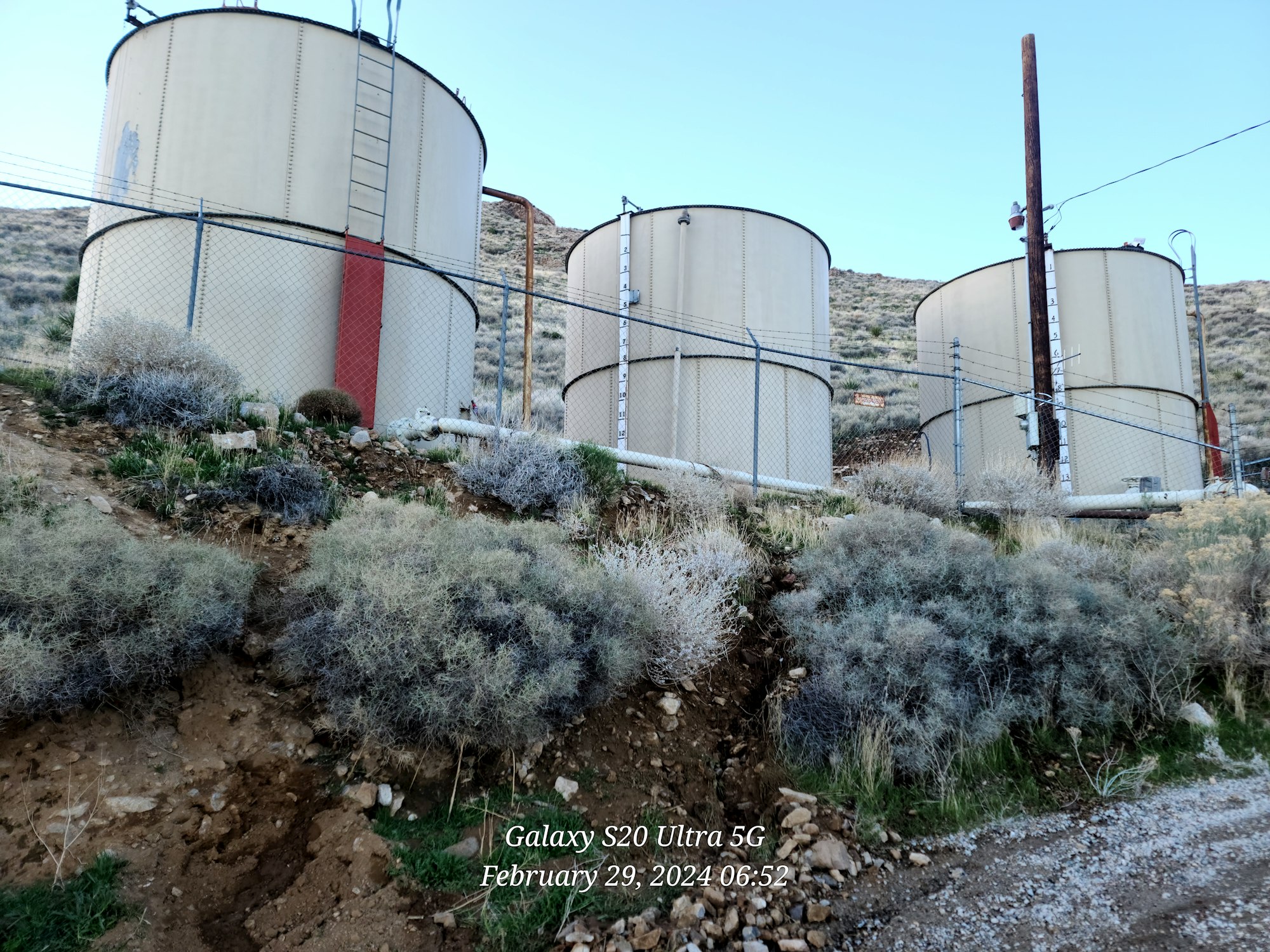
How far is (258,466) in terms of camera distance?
22.1ft

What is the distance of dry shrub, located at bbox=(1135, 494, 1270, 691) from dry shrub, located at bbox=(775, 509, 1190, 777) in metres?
0.29

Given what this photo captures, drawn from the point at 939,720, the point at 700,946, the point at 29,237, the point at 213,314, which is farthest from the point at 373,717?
the point at 29,237

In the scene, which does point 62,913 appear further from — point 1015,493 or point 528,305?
point 1015,493

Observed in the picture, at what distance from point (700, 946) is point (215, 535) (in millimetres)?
4205

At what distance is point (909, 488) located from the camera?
Result: 10.3 meters

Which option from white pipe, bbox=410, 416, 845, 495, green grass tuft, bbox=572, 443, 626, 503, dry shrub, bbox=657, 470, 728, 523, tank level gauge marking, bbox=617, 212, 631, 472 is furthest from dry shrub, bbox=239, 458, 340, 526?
tank level gauge marking, bbox=617, 212, 631, 472

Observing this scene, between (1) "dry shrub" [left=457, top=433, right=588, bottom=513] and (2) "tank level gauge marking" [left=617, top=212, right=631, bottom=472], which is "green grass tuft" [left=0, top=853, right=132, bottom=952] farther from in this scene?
(2) "tank level gauge marking" [left=617, top=212, right=631, bottom=472]

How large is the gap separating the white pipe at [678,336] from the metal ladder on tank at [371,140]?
13.0 ft

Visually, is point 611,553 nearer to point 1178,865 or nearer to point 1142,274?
point 1178,865

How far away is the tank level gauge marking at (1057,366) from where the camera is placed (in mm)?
12320

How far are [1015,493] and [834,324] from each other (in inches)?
845

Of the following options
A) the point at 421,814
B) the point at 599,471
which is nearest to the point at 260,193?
the point at 599,471

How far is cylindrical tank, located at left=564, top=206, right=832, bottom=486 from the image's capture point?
11.8 metres

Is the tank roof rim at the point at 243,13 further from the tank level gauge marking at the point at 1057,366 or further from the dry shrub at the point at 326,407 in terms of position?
the tank level gauge marking at the point at 1057,366
